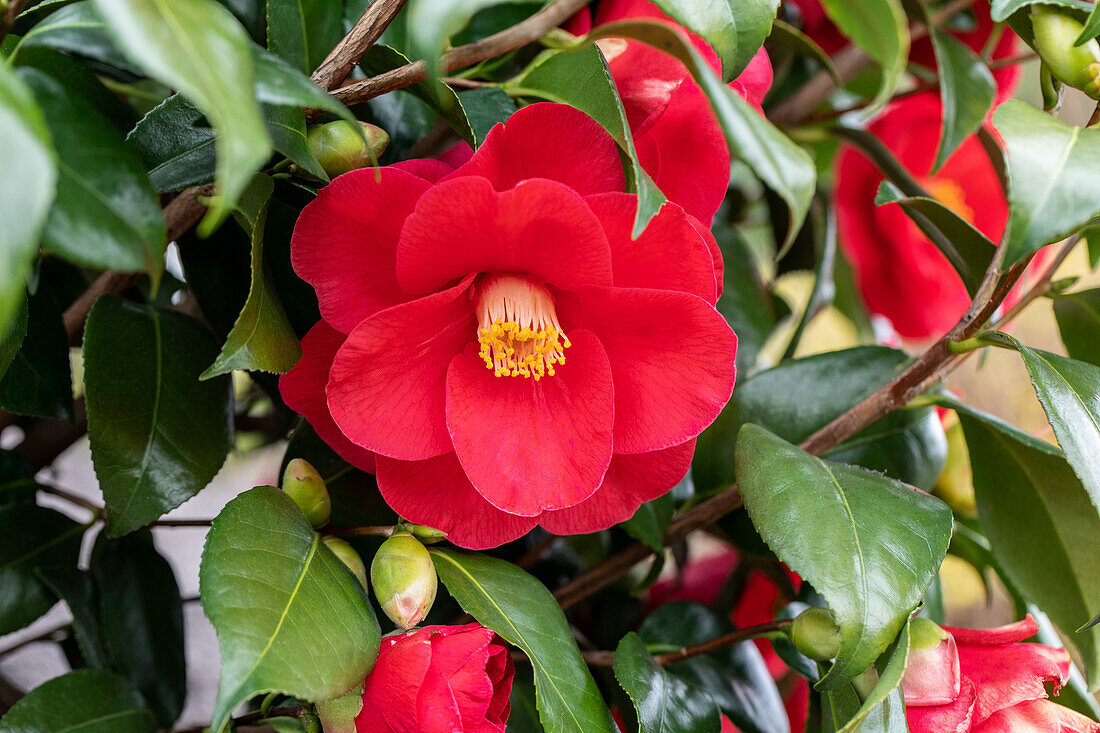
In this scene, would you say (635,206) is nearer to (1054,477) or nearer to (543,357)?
(543,357)

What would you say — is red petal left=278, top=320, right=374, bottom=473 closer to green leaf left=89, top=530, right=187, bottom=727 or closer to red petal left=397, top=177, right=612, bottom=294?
red petal left=397, top=177, right=612, bottom=294

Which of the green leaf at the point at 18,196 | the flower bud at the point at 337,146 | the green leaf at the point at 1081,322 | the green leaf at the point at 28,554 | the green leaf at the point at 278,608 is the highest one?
the green leaf at the point at 18,196

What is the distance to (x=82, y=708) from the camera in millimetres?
473

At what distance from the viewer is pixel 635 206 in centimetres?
36

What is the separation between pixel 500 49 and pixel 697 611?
41cm

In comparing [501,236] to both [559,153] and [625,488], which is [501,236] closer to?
[559,153]

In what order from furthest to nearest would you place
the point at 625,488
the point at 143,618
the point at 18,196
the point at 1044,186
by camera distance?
1. the point at 143,618
2. the point at 625,488
3. the point at 1044,186
4. the point at 18,196

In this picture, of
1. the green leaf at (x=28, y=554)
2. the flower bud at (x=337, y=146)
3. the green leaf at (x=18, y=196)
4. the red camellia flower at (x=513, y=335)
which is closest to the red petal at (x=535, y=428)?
the red camellia flower at (x=513, y=335)

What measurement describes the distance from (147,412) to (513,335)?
200mm

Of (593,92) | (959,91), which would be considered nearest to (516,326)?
(593,92)

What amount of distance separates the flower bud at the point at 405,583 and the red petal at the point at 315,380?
0.05 m

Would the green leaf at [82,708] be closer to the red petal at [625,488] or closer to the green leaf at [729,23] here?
the red petal at [625,488]

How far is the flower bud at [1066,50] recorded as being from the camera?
0.41m

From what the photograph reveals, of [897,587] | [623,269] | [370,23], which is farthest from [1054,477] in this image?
[370,23]
